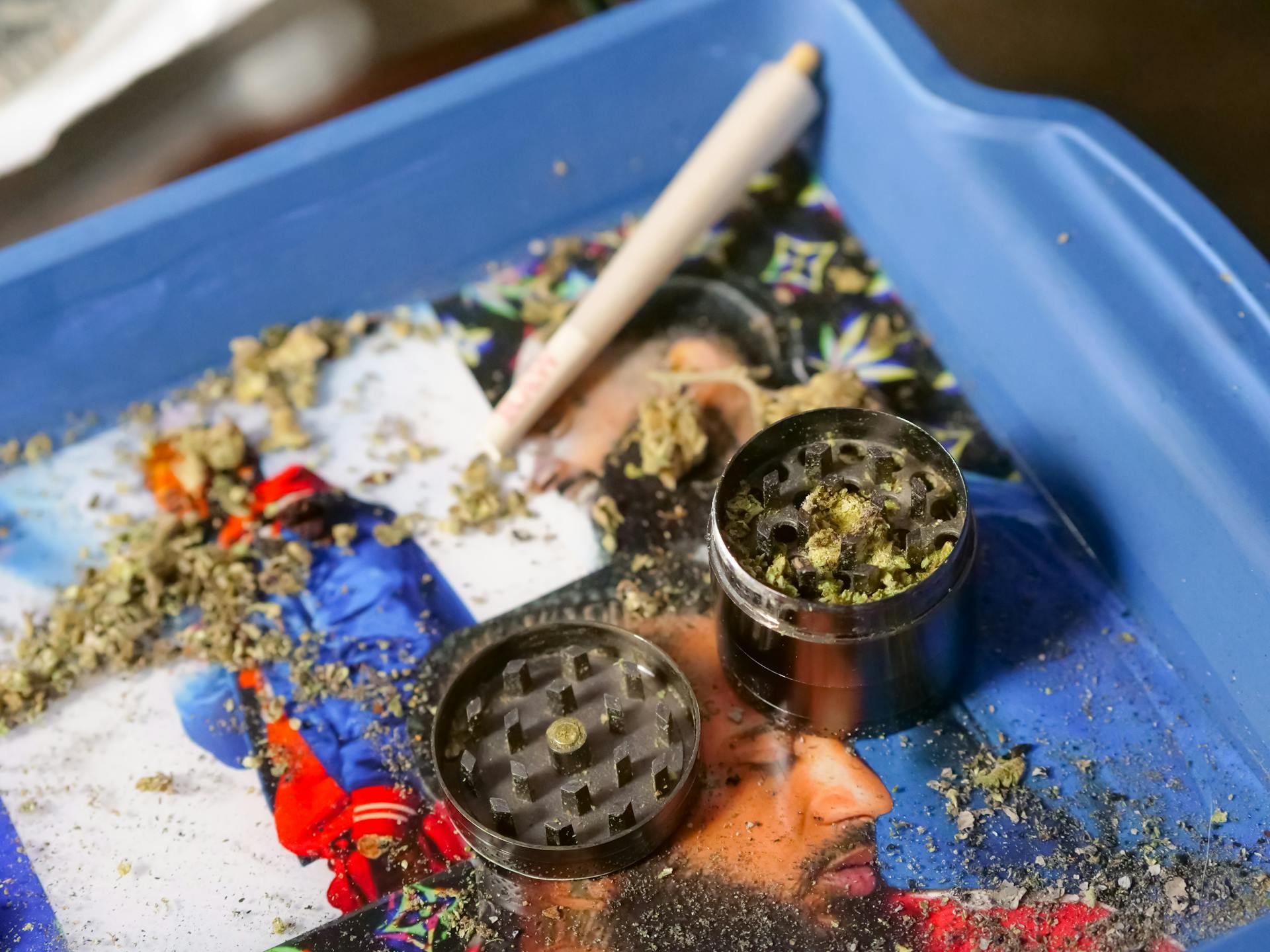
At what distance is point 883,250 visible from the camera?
1.04 meters

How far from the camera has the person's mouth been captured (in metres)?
0.75

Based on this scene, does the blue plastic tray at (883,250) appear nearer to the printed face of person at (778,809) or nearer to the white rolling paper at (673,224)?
the white rolling paper at (673,224)

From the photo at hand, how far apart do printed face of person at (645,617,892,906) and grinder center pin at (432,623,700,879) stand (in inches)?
1.2

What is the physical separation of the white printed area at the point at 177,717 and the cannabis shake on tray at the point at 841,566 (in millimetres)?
165

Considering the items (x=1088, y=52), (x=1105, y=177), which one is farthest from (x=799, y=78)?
(x=1088, y=52)

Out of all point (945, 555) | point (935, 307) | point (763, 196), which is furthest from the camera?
point (763, 196)

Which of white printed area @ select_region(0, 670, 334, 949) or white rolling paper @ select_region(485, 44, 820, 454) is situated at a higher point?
white rolling paper @ select_region(485, 44, 820, 454)

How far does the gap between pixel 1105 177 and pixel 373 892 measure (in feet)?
2.16

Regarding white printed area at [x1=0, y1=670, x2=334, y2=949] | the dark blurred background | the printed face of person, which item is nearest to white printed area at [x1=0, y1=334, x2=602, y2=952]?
white printed area at [x1=0, y1=670, x2=334, y2=949]

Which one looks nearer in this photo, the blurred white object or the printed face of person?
the printed face of person

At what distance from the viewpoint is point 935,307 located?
0.99 m

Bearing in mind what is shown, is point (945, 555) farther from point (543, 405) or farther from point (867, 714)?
point (543, 405)

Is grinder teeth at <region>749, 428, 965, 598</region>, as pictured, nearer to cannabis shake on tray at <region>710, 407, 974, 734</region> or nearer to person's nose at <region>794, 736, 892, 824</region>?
cannabis shake on tray at <region>710, 407, 974, 734</region>

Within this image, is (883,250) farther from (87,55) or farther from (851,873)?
(87,55)
